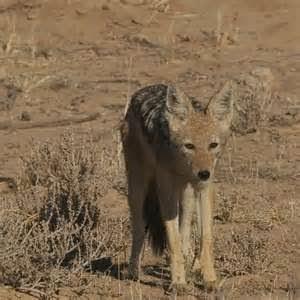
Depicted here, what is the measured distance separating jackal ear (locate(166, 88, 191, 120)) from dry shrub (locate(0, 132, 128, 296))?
91cm

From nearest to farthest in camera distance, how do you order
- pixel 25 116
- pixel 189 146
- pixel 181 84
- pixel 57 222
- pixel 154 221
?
pixel 189 146, pixel 57 222, pixel 154 221, pixel 25 116, pixel 181 84

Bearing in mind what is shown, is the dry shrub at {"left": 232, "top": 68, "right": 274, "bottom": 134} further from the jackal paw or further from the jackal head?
the jackal paw


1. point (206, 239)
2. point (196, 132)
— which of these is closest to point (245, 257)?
point (206, 239)

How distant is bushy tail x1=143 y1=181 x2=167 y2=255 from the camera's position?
7.11 metres

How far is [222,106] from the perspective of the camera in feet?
22.0

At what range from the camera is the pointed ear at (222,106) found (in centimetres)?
666

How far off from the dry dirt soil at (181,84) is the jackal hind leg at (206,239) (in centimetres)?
14

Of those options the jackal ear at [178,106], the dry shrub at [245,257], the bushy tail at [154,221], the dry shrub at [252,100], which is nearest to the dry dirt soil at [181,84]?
the dry shrub at [245,257]

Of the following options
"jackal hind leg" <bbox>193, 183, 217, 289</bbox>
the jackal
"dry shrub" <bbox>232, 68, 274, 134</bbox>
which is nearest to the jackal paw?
the jackal

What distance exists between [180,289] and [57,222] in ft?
3.14

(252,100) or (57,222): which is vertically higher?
(252,100)

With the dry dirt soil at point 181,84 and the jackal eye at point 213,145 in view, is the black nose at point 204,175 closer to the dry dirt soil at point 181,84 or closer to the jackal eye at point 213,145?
the jackal eye at point 213,145

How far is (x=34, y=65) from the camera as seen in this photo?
1523 cm

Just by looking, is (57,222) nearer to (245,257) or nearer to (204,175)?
(204,175)
